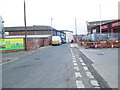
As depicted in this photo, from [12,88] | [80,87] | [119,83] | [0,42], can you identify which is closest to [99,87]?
[80,87]

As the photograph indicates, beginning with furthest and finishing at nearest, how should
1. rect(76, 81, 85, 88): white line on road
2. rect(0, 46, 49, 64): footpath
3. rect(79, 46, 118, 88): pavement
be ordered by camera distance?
rect(0, 46, 49, 64): footpath, rect(79, 46, 118, 88): pavement, rect(76, 81, 85, 88): white line on road

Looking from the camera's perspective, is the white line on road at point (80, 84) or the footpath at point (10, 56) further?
the footpath at point (10, 56)

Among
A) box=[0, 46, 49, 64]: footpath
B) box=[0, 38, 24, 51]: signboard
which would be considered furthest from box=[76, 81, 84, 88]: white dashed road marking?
box=[0, 38, 24, 51]: signboard

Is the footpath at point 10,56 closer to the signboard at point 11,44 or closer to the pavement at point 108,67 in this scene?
the signboard at point 11,44

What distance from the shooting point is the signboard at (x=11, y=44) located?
16216 mm

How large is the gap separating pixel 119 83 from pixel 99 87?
990 millimetres

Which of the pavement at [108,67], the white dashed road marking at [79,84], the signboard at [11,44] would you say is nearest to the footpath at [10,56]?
the signboard at [11,44]

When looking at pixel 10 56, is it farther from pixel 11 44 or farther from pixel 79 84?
pixel 79 84

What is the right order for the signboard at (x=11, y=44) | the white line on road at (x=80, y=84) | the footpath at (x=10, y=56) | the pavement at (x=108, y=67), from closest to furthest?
the white line on road at (x=80, y=84)
the pavement at (x=108, y=67)
the footpath at (x=10, y=56)
the signboard at (x=11, y=44)

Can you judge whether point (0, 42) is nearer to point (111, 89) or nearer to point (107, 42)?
point (111, 89)

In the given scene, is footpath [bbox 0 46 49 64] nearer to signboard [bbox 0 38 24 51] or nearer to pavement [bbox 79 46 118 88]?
signboard [bbox 0 38 24 51]

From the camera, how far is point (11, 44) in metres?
17.3

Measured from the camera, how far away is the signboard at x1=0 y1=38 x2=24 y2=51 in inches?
638

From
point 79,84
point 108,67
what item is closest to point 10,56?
point 108,67
